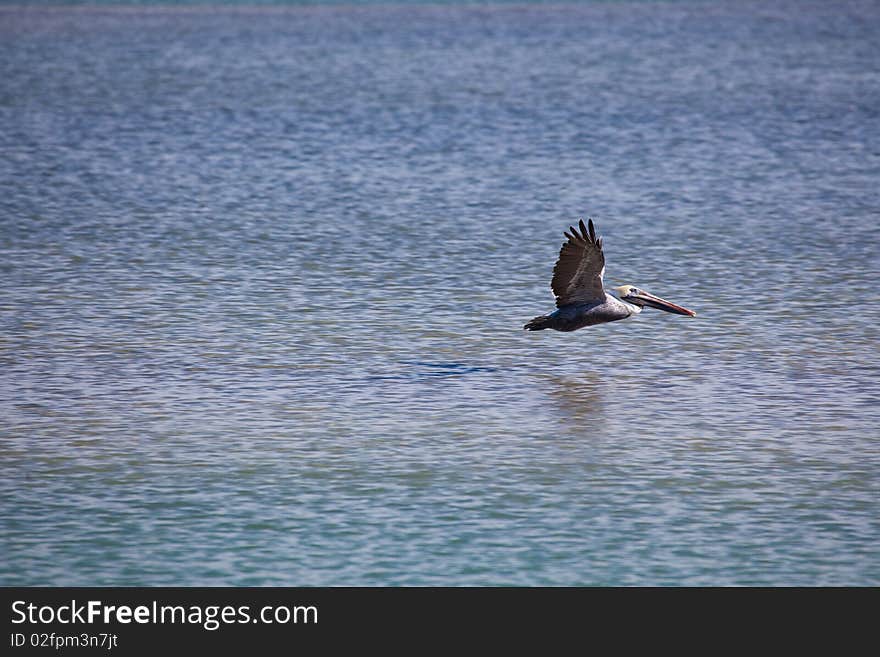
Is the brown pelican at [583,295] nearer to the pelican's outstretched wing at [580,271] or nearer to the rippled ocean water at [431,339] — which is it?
the pelican's outstretched wing at [580,271]

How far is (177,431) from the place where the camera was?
13852mm

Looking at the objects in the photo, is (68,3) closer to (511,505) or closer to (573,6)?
(573,6)

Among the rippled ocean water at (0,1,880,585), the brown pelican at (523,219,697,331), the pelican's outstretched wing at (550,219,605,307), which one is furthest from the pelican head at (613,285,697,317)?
the rippled ocean water at (0,1,880,585)

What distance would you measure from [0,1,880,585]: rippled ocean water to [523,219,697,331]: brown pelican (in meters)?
0.55

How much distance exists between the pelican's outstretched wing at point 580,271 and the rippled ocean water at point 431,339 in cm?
80

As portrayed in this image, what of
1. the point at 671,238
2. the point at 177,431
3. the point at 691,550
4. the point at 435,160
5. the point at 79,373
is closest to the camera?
the point at 691,550

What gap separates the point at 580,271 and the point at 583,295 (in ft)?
1.22

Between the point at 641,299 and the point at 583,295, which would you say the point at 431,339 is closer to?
the point at 583,295

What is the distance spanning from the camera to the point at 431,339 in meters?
16.6

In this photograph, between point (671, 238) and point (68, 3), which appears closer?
point (671, 238)

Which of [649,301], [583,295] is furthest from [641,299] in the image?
[583,295]

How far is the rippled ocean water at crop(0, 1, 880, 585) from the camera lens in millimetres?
11742

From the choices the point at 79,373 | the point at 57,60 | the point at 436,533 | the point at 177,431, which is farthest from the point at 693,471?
the point at 57,60

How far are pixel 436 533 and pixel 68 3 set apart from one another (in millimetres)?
50527
